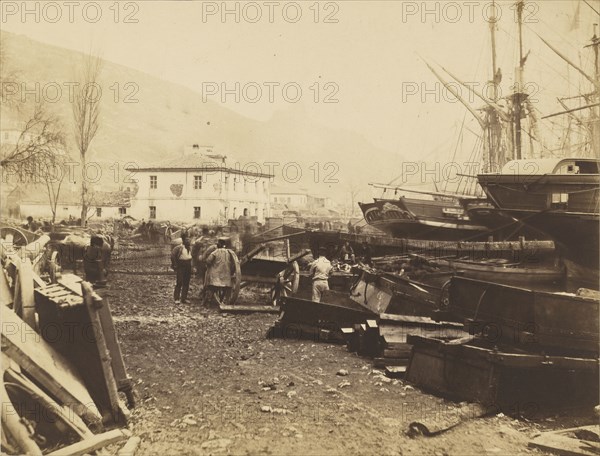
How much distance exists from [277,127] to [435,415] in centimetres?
10007

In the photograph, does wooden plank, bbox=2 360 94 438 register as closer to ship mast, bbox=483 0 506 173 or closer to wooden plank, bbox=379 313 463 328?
wooden plank, bbox=379 313 463 328

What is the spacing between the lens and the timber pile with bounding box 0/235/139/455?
139 inches

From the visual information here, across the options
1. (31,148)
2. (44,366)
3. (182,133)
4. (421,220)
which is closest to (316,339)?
(44,366)

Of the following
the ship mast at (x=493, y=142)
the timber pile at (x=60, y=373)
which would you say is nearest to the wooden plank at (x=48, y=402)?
the timber pile at (x=60, y=373)

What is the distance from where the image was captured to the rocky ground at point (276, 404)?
411cm

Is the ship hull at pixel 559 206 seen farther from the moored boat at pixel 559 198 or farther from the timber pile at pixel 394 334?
the timber pile at pixel 394 334

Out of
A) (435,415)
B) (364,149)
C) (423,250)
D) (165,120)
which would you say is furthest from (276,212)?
(364,149)

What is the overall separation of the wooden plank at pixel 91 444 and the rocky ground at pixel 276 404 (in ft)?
0.94

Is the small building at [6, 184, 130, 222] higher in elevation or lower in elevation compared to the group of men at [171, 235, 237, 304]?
higher

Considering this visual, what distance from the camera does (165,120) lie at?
7862 centimetres

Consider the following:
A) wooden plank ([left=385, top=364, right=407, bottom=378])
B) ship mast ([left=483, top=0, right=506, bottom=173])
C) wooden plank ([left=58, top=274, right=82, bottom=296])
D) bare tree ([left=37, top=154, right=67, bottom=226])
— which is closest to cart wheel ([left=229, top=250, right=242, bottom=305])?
bare tree ([left=37, top=154, right=67, bottom=226])

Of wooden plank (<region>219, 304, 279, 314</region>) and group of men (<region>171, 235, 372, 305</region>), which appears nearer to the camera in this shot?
group of men (<region>171, 235, 372, 305</region>)

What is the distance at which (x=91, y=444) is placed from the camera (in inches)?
137

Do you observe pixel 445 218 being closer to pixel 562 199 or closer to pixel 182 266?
pixel 562 199
